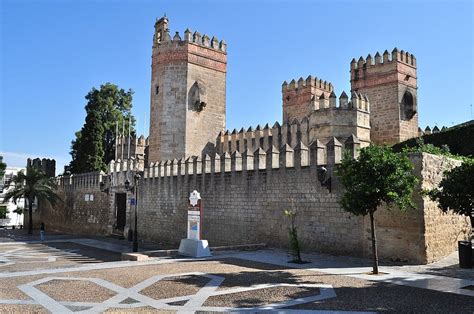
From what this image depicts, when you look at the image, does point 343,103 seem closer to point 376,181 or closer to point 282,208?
Answer: point 282,208

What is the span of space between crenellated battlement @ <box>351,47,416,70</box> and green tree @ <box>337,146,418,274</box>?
19.2 m

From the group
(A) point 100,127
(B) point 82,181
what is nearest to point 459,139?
(B) point 82,181

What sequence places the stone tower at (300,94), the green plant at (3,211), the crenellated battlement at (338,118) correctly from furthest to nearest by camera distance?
1. the green plant at (3,211)
2. the stone tower at (300,94)
3. the crenellated battlement at (338,118)

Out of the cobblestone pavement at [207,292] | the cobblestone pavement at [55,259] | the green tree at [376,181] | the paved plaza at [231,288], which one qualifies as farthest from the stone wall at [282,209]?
the cobblestone pavement at [55,259]

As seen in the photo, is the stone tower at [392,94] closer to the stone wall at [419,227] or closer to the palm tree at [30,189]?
the stone wall at [419,227]

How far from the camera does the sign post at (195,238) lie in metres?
12.9

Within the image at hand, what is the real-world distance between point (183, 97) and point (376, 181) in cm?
1675

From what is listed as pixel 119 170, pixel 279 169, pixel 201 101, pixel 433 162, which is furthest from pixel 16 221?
pixel 433 162

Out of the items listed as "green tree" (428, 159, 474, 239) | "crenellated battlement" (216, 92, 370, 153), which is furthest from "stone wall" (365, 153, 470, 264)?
"crenellated battlement" (216, 92, 370, 153)

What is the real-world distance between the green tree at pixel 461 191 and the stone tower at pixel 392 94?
18.1 m

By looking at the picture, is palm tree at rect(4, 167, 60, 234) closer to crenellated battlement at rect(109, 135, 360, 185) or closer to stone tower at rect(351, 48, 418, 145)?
crenellated battlement at rect(109, 135, 360, 185)

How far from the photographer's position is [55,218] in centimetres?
3503

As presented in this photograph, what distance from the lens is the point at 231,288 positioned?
7.99m

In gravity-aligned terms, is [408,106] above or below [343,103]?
above
